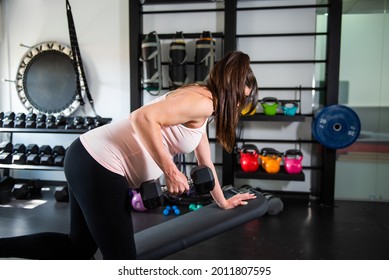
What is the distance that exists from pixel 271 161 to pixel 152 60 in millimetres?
1665

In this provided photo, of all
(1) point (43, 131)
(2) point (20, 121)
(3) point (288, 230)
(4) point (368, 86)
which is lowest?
(3) point (288, 230)

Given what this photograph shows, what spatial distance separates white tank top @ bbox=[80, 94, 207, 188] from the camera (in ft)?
3.51

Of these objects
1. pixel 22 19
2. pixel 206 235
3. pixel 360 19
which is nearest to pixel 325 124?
pixel 360 19

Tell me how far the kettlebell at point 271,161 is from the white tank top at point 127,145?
6.94ft

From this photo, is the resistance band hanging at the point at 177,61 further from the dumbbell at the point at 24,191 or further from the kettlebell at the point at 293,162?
the dumbbell at the point at 24,191

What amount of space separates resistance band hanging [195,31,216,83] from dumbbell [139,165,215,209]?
220 cm

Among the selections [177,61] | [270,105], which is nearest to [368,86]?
[270,105]

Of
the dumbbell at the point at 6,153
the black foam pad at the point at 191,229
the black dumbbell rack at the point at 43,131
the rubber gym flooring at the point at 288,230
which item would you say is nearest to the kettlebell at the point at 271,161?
the rubber gym flooring at the point at 288,230

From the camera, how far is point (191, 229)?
1280 mm

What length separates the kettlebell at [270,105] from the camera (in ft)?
10.5

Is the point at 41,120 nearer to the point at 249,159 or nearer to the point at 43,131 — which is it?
the point at 43,131

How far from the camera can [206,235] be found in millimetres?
1252

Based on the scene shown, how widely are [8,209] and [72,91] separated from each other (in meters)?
1.52

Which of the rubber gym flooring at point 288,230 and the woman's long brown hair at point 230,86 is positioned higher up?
the woman's long brown hair at point 230,86
